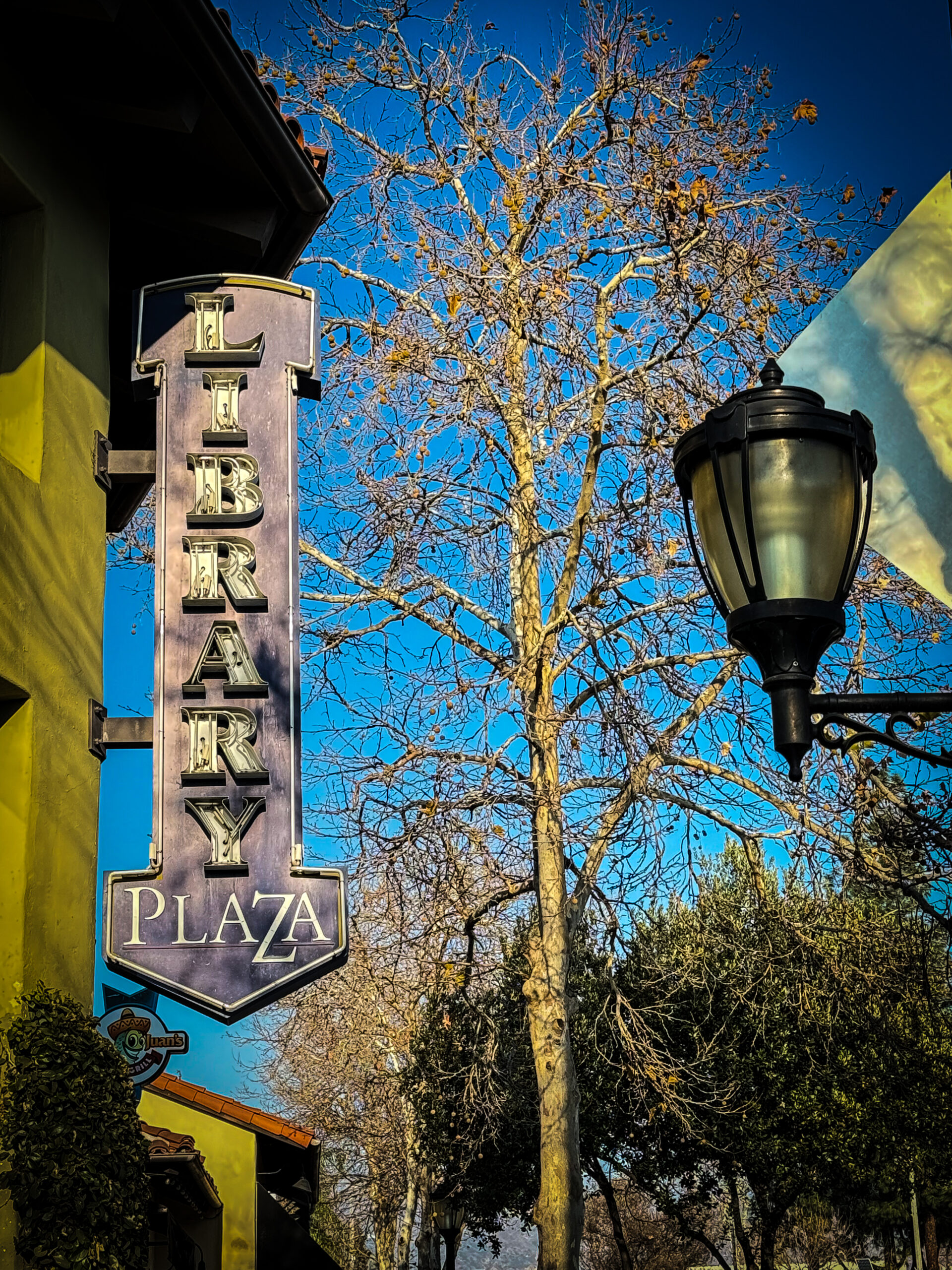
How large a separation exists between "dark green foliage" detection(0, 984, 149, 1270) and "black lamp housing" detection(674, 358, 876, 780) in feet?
12.6

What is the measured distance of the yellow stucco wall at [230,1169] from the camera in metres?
20.2

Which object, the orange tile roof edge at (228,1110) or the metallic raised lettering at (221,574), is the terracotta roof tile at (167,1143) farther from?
the metallic raised lettering at (221,574)

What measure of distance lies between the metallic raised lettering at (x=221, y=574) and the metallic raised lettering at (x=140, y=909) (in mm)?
1506

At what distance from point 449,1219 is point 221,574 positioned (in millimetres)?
21511

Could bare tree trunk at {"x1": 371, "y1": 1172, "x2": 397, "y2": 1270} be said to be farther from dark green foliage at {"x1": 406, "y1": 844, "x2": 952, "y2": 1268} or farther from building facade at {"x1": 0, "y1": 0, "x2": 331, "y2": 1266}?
building facade at {"x1": 0, "y1": 0, "x2": 331, "y2": 1266}

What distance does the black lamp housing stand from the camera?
3100mm

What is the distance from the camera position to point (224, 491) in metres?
7.56

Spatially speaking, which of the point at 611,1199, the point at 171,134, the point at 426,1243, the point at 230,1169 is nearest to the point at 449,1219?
the point at 426,1243

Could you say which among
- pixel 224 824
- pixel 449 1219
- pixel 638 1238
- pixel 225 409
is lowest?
pixel 638 1238

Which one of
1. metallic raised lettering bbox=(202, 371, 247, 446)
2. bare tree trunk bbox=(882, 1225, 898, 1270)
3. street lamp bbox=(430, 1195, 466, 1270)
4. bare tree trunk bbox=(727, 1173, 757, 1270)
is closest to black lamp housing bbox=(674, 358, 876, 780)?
metallic raised lettering bbox=(202, 371, 247, 446)

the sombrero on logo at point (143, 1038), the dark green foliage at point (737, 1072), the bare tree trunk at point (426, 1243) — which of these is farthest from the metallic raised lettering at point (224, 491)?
the bare tree trunk at point (426, 1243)

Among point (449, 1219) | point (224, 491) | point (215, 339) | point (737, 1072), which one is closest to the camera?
point (224, 491)

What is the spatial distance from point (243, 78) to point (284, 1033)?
11.5 metres

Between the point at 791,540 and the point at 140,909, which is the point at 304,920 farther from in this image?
the point at 791,540
